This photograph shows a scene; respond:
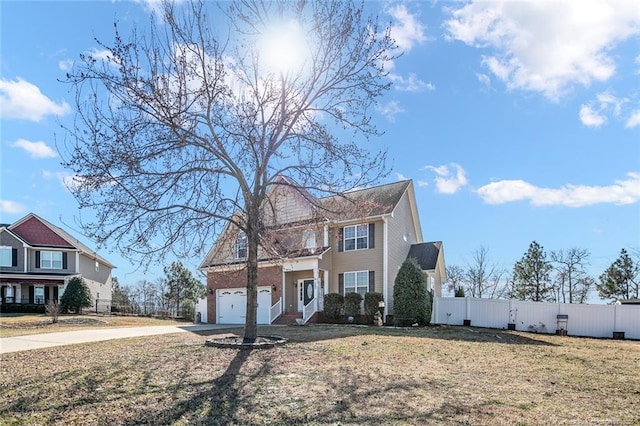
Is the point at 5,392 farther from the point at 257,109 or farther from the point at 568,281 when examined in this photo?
the point at 568,281

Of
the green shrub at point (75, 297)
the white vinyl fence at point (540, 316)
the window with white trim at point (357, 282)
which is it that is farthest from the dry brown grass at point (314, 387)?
the green shrub at point (75, 297)

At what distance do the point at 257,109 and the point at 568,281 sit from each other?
119 ft

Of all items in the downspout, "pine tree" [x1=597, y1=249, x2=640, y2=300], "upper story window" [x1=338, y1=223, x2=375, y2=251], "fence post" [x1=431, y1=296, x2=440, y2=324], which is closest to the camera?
the downspout

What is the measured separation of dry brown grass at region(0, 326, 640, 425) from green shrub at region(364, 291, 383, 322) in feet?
32.4

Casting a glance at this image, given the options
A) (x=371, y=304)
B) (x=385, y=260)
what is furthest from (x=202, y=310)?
(x=385, y=260)

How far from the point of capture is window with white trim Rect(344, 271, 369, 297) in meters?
22.0

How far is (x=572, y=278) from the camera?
1494 inches

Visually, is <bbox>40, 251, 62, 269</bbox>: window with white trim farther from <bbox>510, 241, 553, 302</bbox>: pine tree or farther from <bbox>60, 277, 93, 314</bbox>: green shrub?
<bbox>510, 241, 553, 302</bbox>: pine tree

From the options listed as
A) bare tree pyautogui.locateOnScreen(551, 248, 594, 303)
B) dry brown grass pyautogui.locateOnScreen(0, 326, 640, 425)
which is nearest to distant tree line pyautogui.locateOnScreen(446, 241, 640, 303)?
bare tree pyautogui.locateOnScreen(551, 248, 594, 303)

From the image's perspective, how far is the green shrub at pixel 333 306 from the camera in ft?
68.7

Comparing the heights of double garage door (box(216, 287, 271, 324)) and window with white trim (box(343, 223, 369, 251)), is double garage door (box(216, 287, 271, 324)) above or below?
below

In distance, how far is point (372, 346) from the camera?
10.5 m

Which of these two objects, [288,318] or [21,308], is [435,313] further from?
[21,308]

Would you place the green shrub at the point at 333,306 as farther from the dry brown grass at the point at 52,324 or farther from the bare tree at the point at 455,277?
the bare tree at the point at 455,277
